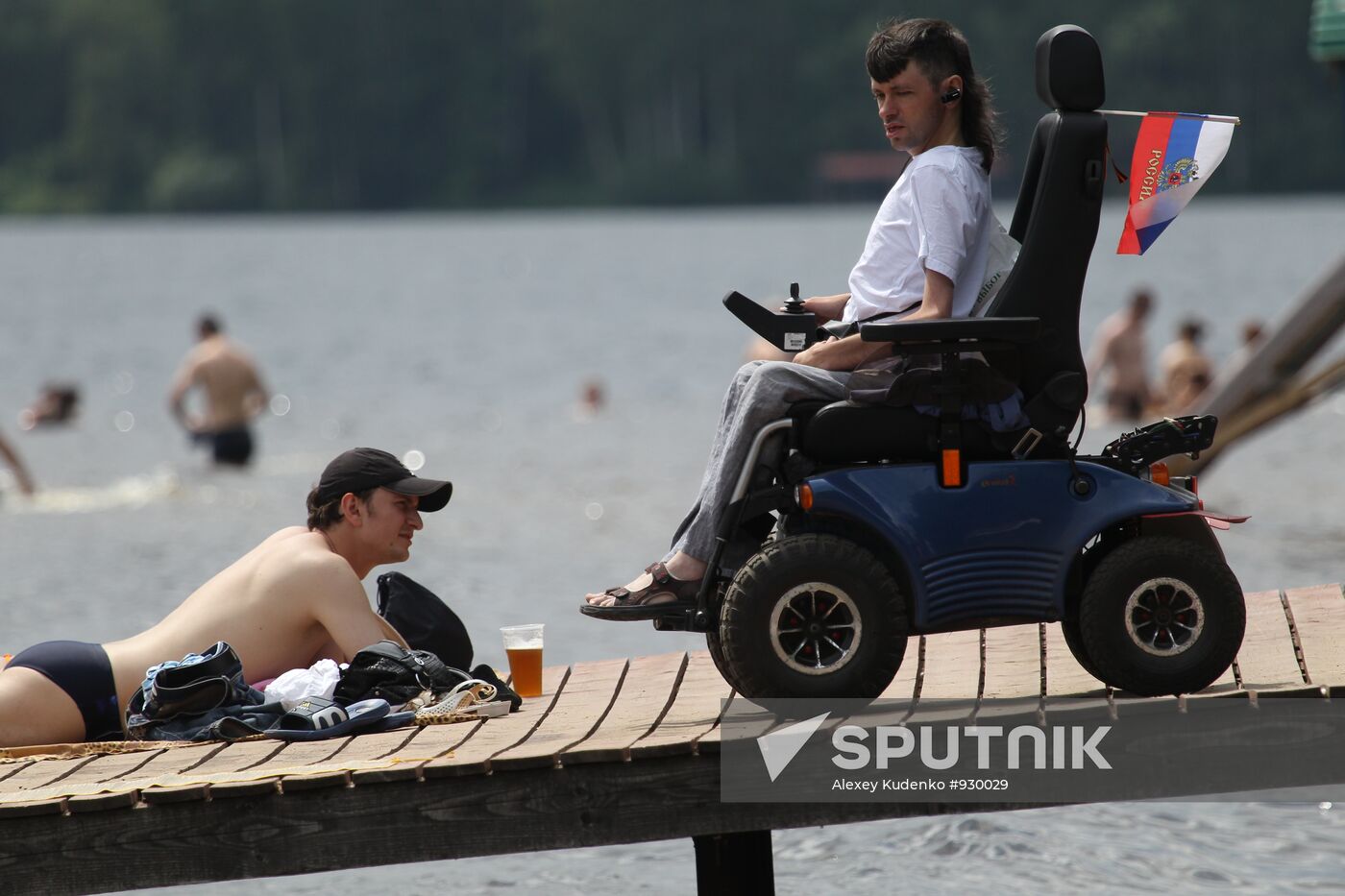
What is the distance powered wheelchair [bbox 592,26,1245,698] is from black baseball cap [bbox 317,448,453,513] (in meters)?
1.03

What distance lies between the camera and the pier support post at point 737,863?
5797mm

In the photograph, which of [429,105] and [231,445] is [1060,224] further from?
[429,105]

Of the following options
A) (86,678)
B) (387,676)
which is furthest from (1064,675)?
(86,678)

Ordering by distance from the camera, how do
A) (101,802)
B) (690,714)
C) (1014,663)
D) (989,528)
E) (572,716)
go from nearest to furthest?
1. (101,802)
2. (989,528)
3. (690,714)
4. (572,716)
5. (1014,663)

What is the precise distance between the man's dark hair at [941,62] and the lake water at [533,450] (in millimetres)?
3060

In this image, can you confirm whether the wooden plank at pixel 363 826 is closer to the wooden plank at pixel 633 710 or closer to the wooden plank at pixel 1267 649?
the wooden plank at pixel 633 710

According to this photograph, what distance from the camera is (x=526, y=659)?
595cm

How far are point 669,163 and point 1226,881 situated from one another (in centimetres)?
8530

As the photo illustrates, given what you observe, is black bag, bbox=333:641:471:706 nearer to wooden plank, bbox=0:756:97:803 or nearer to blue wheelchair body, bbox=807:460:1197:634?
wooden plank, bbox=0:756:97:803

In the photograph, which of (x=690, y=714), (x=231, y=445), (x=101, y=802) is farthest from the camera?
(x=231, y=445)

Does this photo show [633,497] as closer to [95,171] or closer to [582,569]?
[582,569]

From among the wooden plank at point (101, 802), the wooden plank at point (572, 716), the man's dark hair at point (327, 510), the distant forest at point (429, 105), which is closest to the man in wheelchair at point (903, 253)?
the wooden plank at point (572, 716)

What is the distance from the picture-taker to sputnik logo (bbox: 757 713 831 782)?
4.81 metres

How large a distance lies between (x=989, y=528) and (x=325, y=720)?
1879mm
